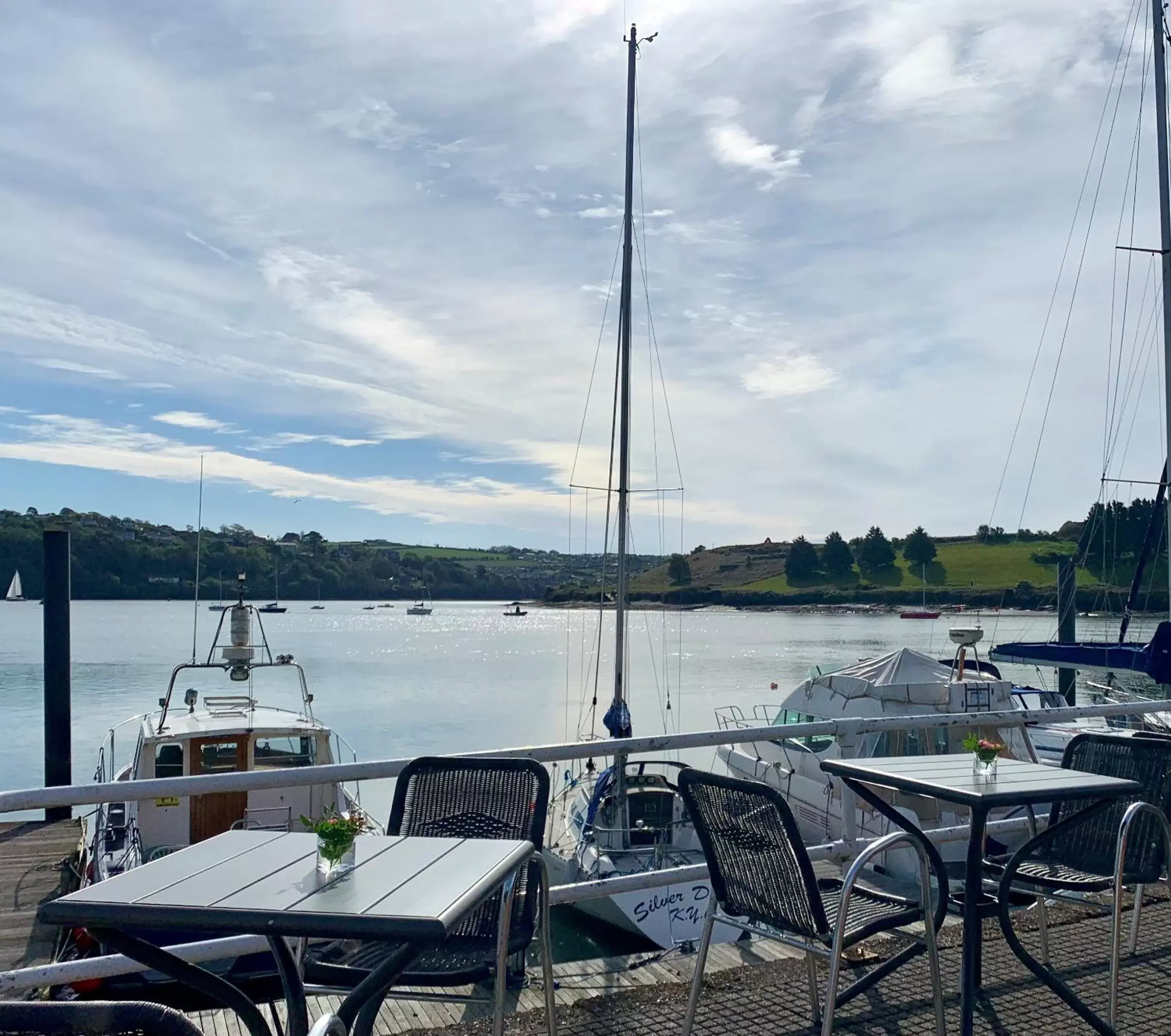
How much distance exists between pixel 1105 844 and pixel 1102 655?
49.0 ft

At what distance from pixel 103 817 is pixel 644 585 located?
64985 mm

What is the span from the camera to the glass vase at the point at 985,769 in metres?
3.78

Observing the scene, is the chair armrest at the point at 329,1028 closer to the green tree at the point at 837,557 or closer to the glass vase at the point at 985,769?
the glass vase at the point at 985,769

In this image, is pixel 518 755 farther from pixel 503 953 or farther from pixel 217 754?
pixel 217 754

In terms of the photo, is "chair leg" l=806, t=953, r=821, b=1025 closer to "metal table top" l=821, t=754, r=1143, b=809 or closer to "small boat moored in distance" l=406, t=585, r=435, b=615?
"metal table top" l=821, t=754, r=1143, b=809

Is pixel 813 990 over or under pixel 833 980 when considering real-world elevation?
under

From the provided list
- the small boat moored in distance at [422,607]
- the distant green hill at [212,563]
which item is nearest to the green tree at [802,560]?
the distant green hill at [212,563]

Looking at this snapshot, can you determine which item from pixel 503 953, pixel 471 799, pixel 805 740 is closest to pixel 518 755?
pixel 471 799

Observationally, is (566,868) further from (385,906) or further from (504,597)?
(504,597)

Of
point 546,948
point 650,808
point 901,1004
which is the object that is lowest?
point 650,808

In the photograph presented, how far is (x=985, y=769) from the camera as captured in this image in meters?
3.84

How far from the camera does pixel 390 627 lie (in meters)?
124

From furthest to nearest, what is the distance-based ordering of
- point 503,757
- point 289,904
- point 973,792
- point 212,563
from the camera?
1. point 212,563
2. point 503,757
3. point 973,792
4. point 289,904

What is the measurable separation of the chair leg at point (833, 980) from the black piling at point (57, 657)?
39.6ft
